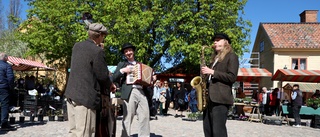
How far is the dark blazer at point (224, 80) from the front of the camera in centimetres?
409

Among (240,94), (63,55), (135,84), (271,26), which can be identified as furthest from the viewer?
(271,26)

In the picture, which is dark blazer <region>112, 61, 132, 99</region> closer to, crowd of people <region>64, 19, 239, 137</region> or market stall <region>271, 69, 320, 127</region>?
crowd of people <region>64, 19, 239, 137</region>

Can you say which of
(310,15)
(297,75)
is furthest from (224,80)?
(310,15)

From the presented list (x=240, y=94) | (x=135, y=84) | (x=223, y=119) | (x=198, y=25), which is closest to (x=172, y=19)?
(x=198, y=25)

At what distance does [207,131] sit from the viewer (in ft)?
14.2

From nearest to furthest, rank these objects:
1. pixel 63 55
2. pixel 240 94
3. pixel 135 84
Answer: pixel 135 84
pixel 240 94
pixel 63 55

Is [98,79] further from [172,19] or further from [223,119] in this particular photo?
[172,19]

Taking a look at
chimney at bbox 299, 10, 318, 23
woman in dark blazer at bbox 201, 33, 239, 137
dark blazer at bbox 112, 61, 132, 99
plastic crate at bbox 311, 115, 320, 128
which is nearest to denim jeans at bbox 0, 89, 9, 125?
dark blazer at bbox 112, 61, 132, 99

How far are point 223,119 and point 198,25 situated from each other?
1904 cm

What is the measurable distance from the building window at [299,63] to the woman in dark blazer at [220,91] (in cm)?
2527

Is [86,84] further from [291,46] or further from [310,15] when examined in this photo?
[310,15]

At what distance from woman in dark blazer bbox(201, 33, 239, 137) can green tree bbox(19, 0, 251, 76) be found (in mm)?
17193

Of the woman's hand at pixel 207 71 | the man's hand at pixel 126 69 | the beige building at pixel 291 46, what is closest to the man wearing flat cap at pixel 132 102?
the man's hand at pixel 126 69

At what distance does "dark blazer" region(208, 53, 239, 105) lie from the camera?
4.09 meters
